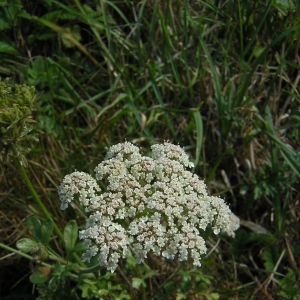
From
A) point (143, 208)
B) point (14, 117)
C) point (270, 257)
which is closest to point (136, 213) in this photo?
point (143, 208)

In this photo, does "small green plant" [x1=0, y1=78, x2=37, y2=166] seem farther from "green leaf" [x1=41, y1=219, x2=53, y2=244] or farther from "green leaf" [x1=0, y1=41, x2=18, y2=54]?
"green leaf" [x1=0, y1=41, x2=18, y2=54]

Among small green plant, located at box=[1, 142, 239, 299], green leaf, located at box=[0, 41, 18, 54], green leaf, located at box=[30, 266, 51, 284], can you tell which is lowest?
green leaf, located at box=[30, 266, 51, 284]

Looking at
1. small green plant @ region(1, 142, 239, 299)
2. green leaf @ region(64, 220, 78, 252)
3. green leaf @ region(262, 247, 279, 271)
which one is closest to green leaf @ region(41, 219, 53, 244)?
small green plant @ region(1, 142, 239, 299)

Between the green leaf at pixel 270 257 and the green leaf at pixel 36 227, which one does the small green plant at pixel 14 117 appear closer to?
the green leaf at pixel 36 227

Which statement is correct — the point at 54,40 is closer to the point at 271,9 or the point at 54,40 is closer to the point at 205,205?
the point at 271,9

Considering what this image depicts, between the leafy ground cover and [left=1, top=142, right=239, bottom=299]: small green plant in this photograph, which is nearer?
[left=1, top=142, right=239, bottom=299]: small green plant

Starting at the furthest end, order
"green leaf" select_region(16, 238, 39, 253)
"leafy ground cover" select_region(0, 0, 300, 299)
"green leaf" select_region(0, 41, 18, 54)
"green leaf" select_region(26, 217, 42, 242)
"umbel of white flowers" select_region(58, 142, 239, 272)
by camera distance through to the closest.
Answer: "green leaf" select_region(0, 41, 18, 54)
"leafy ground cover" select_region(0, 0, 300, 299)
"green leaf" select_region(26, 217, 42, 242)
"green leaf" select_region(16, 238, 39, 253)
"umbel of white flowers" select_region(58, 142, 239, 272)
